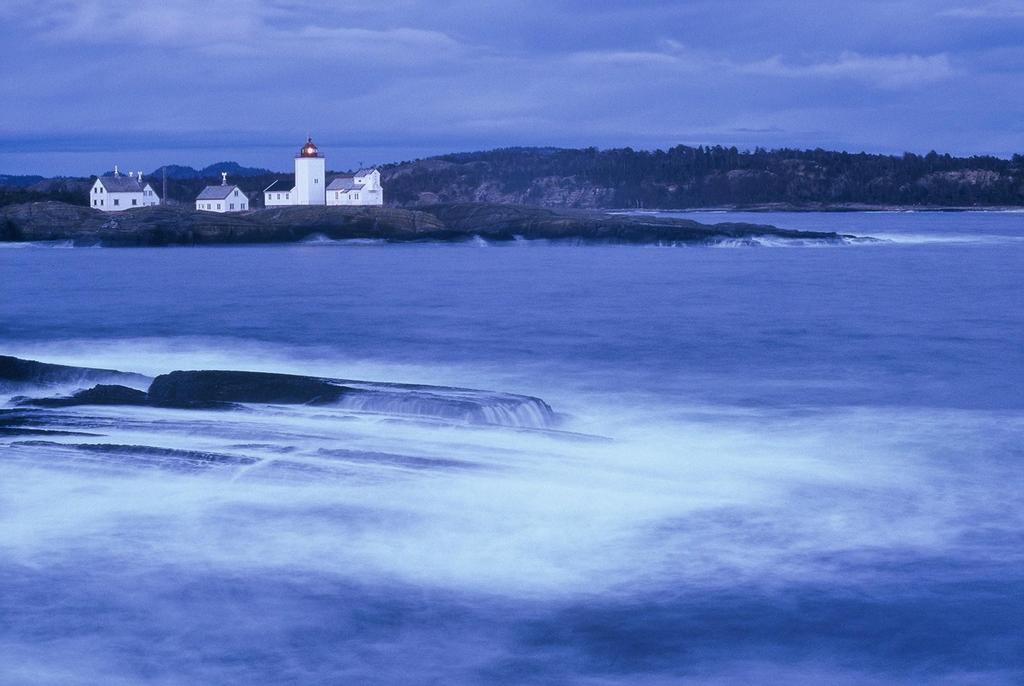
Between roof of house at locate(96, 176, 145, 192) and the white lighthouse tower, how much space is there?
1031cm

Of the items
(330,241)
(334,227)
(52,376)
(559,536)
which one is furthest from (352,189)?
(559,536)

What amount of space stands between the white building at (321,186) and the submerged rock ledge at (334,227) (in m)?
3.85

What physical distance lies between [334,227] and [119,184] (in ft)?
55.3

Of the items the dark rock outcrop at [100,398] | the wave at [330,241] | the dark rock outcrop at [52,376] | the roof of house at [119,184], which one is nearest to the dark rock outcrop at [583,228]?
the wave at [330,241]

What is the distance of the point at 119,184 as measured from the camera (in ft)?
207

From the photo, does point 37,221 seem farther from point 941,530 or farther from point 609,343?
point 941,530

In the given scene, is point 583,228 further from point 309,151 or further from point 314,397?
point 314,397

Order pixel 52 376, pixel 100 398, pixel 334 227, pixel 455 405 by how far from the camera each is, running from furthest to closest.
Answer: pixel 334 227, pixel 52 376, pixel 100 398, pixel 455 405

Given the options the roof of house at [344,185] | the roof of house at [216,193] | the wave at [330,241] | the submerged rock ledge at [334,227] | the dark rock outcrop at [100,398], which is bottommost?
the dark rock outcrop at [100,398]

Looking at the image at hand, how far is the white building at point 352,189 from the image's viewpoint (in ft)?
194

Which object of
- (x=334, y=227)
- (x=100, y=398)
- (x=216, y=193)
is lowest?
(x=100, y=398)

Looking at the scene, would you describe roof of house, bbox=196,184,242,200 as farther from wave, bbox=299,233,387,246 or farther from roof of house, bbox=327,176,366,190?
wave, bbox=299,233,387,246

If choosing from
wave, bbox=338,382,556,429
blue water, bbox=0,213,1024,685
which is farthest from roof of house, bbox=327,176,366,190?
wave, bbox=338,382,556,429

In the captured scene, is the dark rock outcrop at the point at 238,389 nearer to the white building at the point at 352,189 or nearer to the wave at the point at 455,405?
the wave at the point at 455,405
